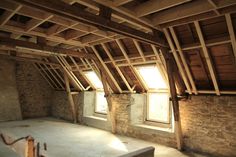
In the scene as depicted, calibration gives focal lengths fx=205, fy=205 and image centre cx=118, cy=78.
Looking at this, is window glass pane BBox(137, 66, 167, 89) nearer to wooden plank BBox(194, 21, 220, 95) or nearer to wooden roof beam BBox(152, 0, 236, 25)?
wooden plank BBox(194, 21, 220, 95)

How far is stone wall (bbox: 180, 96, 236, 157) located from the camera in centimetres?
453

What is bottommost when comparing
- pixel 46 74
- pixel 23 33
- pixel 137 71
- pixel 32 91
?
pixel 32 91

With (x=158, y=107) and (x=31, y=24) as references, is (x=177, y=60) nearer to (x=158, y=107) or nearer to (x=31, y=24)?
(x=158, y=107)

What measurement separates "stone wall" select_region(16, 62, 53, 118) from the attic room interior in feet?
4.55

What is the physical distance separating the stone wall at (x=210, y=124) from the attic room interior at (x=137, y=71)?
0.07 ft

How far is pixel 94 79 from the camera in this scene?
26.1ft

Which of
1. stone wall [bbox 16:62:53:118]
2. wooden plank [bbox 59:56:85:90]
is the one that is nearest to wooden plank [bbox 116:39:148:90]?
wooden plank [bbox 59:56:85:90]

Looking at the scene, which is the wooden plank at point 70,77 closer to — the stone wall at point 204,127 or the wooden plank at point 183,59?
the stone wall at point 204,127

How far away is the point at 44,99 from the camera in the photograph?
33.7 ft

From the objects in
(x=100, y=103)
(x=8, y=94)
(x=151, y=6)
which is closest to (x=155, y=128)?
(x=100, y=103)

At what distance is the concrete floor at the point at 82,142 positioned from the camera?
4797 mm

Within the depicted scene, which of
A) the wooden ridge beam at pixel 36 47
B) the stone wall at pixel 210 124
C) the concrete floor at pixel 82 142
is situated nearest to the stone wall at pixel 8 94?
the concrete floor at pixel 82 142

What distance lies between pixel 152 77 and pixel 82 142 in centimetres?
270

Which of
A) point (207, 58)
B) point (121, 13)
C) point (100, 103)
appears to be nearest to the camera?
point (121, 13)
